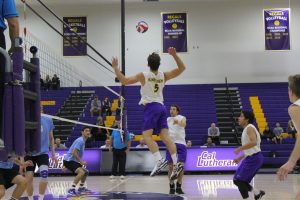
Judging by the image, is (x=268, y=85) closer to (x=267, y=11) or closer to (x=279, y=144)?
(x=267, y=11)

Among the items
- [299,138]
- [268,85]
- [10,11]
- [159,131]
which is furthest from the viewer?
[268,85]

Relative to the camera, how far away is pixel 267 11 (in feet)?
78.8

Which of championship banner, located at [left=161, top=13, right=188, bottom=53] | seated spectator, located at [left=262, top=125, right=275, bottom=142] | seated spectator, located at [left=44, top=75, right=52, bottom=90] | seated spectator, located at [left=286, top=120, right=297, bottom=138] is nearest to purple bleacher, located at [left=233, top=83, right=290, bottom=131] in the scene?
seated spectator, located at [left=286, top=120, right=297, bottom=138]

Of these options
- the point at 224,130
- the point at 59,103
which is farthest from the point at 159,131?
the point at 59,103

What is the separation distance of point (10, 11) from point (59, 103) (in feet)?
63.6

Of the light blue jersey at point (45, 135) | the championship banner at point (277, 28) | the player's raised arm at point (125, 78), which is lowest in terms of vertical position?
the light blue jersey at point (45, 135)

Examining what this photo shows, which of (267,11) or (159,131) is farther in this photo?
(267,11)

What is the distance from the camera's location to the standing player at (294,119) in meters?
3.66

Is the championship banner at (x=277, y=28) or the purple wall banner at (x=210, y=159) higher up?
the championship banner at (x=277, y=28)

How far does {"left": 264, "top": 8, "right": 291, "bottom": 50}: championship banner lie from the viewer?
23703 mm

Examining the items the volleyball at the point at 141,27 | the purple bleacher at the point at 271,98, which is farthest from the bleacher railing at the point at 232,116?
the volleyball at the point at 141,27

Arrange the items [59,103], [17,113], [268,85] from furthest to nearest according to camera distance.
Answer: [268,85], [59,103], [17,113]

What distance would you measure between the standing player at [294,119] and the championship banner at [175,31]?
20.5 m

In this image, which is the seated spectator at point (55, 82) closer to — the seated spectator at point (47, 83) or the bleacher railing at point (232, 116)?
the seated spectator at point (47, 83)
